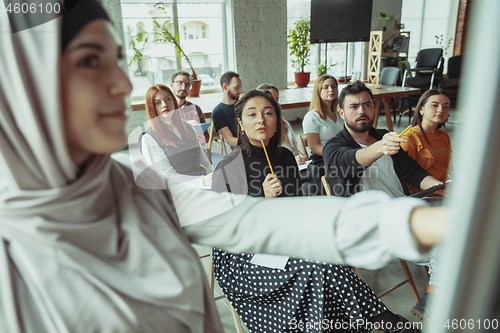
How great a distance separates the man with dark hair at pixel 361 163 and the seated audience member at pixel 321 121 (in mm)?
413

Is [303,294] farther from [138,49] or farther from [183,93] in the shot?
[183,93]

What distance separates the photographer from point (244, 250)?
50 centimetres

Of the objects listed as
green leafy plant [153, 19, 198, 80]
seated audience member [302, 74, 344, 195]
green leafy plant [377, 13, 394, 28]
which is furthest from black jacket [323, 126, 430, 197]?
green leafy plant [377, 13, 394, 28]

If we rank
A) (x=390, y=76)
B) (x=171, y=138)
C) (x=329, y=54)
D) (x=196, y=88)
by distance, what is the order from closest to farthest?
(x=171, y=138), (x=196, y=88), (x=390, y=76), (x=329, y=54)

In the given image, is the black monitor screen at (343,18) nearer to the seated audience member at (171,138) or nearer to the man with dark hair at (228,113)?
the man with dark hair at (228,113)

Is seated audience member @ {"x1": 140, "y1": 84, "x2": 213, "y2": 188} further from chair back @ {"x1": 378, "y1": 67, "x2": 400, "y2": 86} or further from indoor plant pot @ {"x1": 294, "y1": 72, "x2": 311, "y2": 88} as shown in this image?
chair back @ {"x1": 378, "y1": 67, "x2": 400, "y2": 86}

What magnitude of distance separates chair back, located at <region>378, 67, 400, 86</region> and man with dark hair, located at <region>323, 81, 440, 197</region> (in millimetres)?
4054

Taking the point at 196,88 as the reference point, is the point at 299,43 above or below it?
above

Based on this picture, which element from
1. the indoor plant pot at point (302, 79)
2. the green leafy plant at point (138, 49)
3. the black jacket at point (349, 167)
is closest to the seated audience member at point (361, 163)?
the black jacket at point (349, 167)

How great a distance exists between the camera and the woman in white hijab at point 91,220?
0.35 metres

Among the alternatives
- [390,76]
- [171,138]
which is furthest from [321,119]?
[390,76]

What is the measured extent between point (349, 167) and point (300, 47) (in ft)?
14.8

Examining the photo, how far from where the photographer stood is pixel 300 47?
225 inches

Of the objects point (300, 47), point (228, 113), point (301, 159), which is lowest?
point (301, 159)
